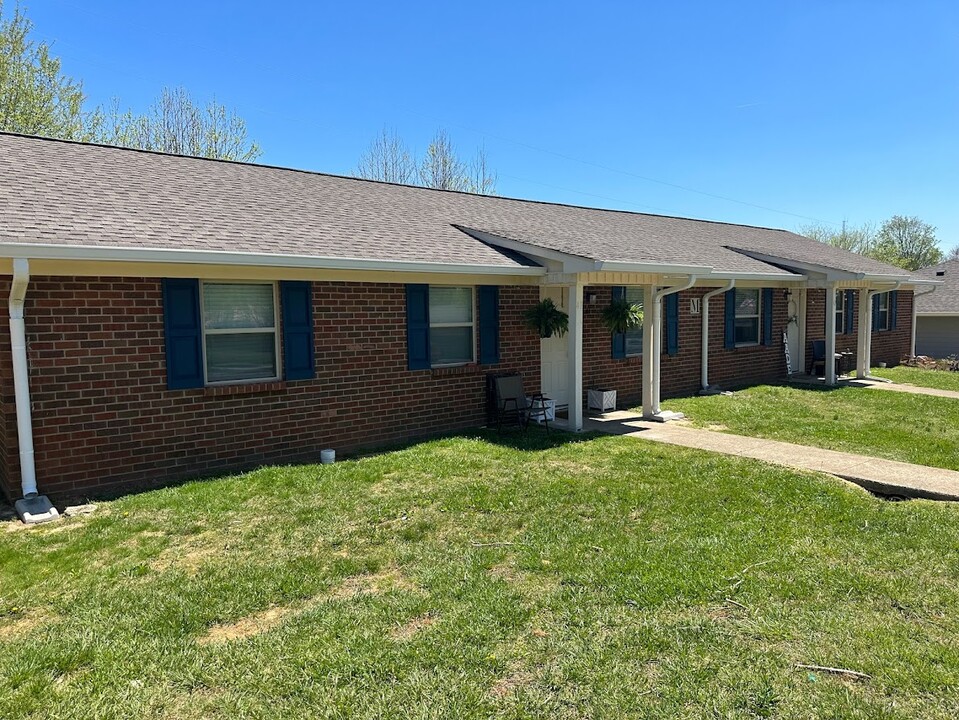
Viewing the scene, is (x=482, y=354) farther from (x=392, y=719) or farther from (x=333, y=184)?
(x=392, y=719)

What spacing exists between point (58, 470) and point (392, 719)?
517 cm

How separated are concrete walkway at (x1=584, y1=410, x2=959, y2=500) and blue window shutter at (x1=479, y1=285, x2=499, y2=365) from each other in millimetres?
1812

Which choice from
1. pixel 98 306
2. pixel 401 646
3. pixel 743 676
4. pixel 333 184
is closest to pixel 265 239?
pixel 98 306

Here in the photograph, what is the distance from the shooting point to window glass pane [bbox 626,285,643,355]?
12107 mm

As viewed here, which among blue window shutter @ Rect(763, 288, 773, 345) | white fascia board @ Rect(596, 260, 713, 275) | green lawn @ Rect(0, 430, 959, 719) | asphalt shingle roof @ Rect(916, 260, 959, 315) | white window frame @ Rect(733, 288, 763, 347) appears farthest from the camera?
asphalt shingle roof @ Rect(916, 260, 959, 315)

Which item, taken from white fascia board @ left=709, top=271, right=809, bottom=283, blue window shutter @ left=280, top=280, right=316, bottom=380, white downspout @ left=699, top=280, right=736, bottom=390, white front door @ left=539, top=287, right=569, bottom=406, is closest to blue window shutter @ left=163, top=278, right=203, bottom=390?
blue window shutter @ left=280, top=280, right=316, bottom=380

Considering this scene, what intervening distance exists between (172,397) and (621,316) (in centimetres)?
690

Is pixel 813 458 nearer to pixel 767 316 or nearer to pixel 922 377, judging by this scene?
pixel 767 316

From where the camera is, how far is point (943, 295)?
23.2 metres

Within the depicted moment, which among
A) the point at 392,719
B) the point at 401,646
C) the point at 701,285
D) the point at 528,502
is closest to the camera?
the point at 392,719

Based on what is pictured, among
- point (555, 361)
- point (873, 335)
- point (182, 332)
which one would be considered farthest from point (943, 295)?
point (182, 332)

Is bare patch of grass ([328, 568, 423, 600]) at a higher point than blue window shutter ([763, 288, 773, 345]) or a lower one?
lower

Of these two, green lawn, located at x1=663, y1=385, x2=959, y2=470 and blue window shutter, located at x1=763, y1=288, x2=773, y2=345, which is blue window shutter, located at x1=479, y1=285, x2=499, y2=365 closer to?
green lawn, located at x1=663, y1=385, x2=959, y2=470

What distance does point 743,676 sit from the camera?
127 inches
